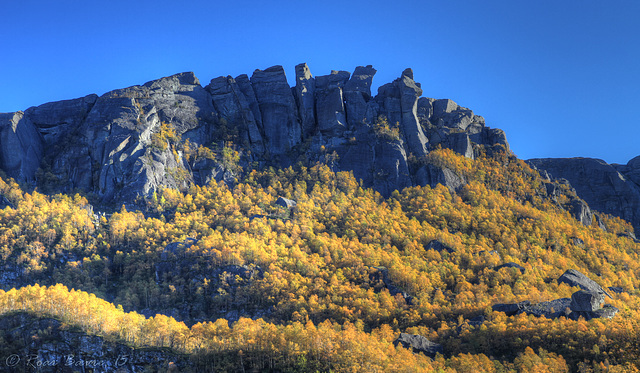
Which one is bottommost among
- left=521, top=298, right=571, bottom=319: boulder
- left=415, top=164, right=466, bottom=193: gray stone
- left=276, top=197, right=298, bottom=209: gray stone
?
left=521, top=298, right=571, bottom=319: boulder

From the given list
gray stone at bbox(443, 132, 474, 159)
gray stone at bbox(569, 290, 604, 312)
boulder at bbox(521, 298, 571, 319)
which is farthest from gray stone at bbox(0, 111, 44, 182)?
gray stone at bbox(569, 290, 604, 312)

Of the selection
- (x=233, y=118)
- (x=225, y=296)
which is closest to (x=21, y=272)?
(x=225, y=296)

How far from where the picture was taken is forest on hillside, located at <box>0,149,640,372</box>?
259 ft

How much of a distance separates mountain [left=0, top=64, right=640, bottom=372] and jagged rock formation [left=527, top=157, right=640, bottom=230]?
711mm

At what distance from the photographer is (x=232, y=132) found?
159 meters

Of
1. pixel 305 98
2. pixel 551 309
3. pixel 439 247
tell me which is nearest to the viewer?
pixel 551 309

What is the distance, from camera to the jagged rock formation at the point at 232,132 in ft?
447

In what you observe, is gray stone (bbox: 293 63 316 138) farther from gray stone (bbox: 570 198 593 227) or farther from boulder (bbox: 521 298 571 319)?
boulder (bbox: 521 298 571 319)

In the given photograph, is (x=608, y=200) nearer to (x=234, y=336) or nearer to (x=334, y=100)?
(x=334, y=100)

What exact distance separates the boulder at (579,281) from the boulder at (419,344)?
1582 inches

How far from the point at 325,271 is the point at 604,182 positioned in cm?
12541

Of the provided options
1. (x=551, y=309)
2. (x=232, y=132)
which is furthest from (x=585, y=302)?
(x=232, y=132)

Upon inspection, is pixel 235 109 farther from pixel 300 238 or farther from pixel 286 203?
pixel 300 238

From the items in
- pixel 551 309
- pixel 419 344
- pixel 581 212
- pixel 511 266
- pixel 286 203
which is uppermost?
pixel 286 203
